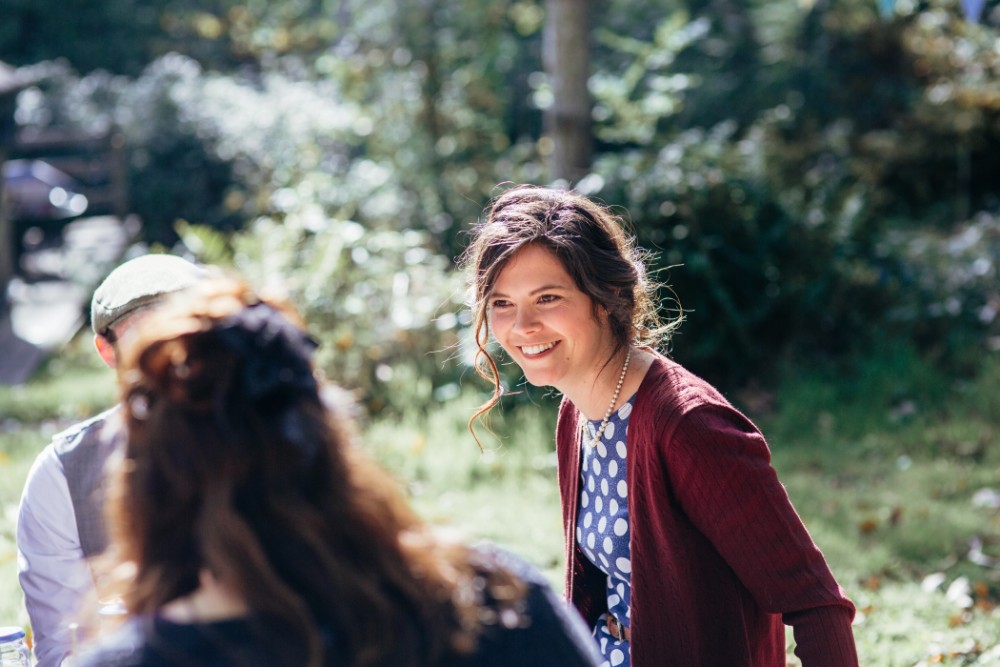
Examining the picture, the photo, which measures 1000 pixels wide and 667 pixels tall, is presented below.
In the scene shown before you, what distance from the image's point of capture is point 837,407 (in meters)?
6.93

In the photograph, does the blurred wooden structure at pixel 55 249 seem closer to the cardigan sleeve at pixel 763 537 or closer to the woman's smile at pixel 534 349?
the woman's smile at pixel 534 349

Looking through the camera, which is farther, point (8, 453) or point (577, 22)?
point (577, 22)

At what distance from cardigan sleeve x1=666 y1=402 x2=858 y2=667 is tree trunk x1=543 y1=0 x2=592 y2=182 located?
6.07 m

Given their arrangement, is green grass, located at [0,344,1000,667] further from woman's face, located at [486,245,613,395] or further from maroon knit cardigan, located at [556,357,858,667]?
maroon knit cardigan, located at [556,357,858,667]

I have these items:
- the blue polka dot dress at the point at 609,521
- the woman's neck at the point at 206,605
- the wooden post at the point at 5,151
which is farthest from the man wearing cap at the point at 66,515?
the wooden post at the point at 5,151

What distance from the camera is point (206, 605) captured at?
4.34ft

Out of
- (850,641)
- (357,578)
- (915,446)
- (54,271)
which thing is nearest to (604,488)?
(850,641)

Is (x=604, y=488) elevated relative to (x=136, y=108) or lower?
lower

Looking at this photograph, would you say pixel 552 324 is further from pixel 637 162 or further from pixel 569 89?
pixel 569 89

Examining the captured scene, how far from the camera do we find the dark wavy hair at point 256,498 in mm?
1291

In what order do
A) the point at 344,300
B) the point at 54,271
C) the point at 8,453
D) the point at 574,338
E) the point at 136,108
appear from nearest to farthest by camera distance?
1. the point at 574,338
2. the point at 8,453
3. the point at 344,300
4. the point at 54,271
5. the point at 136,108

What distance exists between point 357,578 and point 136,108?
45.7 ft

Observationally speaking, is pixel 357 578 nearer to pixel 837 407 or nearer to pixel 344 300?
pixel 837 407

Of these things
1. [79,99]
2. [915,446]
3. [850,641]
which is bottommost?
[850,641]
